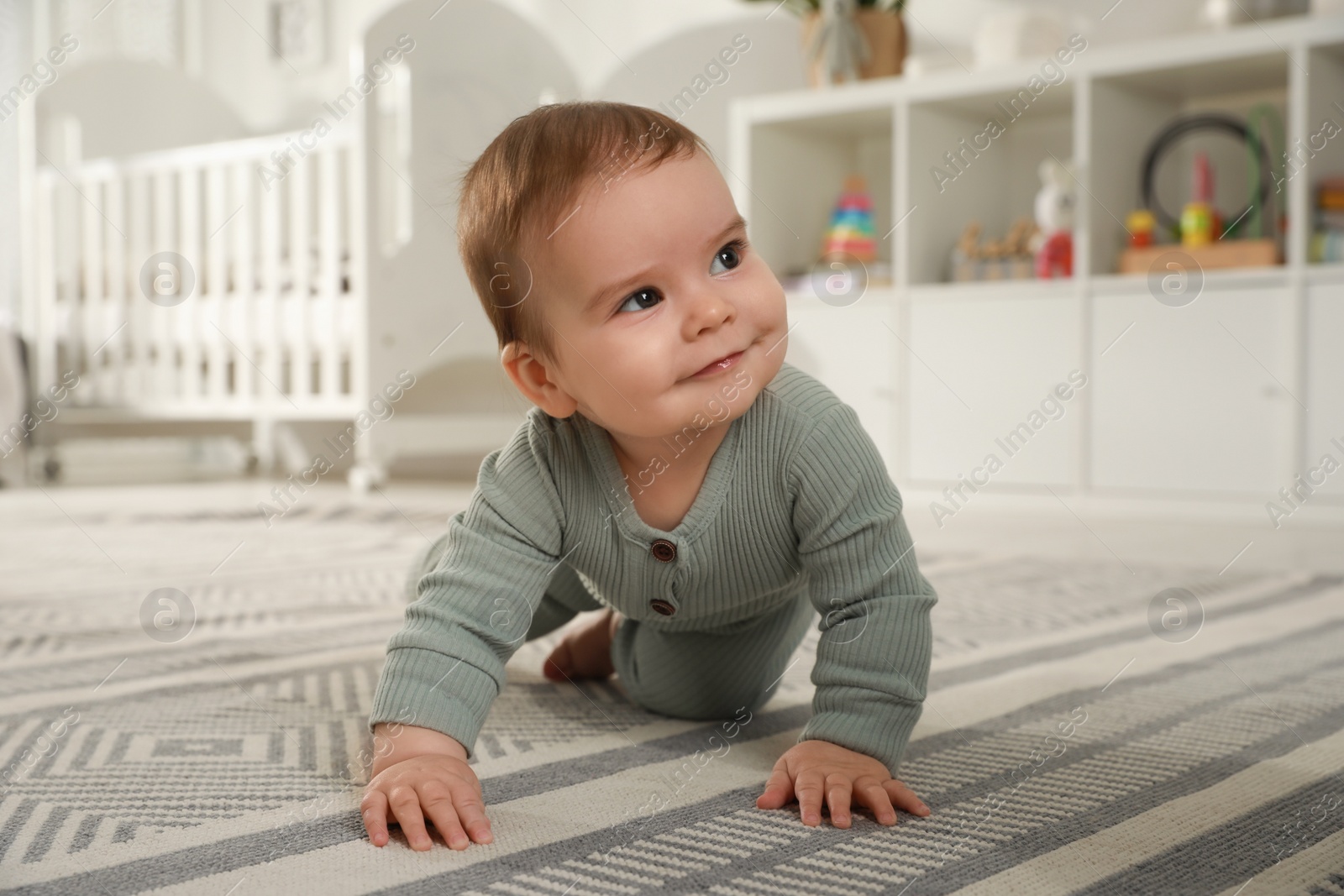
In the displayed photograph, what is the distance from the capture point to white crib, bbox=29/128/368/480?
267 centimetres

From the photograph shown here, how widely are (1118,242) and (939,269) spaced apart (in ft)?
1.04

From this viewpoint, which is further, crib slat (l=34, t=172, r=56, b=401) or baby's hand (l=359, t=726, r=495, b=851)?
→ crib slat (l=34, t=172, r=56, b=401)

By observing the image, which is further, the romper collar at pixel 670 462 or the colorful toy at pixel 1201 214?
the colorful toy at pixel 1201 214

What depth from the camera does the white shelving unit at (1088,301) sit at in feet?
5.82

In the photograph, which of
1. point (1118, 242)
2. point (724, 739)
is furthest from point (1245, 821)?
point (1118, 242)

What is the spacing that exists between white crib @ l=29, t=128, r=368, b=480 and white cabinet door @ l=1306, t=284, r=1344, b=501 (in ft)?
5.75

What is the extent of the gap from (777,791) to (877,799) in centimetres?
5

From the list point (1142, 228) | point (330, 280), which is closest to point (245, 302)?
point (330, 280)

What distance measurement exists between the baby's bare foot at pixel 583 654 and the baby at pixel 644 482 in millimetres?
139

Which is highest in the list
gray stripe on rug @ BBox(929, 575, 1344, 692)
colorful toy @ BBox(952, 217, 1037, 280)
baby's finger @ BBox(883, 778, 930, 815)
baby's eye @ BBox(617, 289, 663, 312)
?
colorful toy @ BBox(952, 217, 1037, 280)

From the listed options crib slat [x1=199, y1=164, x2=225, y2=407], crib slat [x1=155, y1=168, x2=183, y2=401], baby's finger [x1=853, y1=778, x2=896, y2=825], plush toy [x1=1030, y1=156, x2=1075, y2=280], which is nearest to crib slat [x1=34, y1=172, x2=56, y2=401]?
crib slat [x1=155, y1=168, x2=183, y2=401]

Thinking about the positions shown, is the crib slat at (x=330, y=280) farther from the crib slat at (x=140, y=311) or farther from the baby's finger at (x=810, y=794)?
the baby's finger at (x=810, y=794)

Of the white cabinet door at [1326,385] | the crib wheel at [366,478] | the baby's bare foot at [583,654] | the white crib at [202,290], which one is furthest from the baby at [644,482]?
the white crib at [202,290]

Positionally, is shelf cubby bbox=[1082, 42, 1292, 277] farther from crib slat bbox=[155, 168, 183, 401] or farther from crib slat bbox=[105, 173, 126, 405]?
crib slat bbox=[105, 173, 126, 405]
